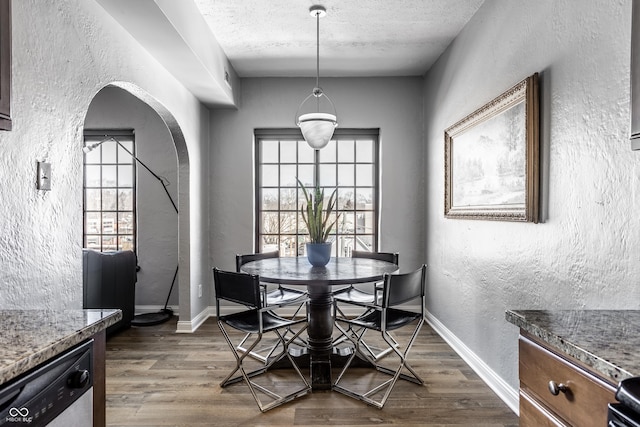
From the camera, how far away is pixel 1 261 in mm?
1496

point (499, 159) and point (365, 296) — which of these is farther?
point (365, 296)

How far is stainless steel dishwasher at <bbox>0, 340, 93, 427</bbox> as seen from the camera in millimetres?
800

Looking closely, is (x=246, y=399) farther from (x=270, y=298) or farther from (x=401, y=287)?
(x=401, y=287)

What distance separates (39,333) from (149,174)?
357cm

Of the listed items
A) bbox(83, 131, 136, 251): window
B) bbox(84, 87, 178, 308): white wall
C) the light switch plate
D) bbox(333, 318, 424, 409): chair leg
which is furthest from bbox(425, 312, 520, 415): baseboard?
bbox(83, 131, 136, 251): window

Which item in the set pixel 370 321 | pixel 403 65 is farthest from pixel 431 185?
pixel 370 321

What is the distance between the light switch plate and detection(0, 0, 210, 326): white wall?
0.03 metres

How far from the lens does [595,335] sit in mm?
1012

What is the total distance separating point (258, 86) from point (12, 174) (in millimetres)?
3077

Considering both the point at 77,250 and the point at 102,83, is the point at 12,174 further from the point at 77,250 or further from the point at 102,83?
the point at 102,83

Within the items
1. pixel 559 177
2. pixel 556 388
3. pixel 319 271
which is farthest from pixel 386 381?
pixel 556 388

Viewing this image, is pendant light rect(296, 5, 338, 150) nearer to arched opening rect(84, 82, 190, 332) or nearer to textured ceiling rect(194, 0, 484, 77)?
textured ceiling rect(194, 0, 484, 77)

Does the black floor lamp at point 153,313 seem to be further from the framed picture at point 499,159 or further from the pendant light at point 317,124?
the framed picture at point 499,159

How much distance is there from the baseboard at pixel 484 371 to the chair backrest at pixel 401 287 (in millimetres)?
677
